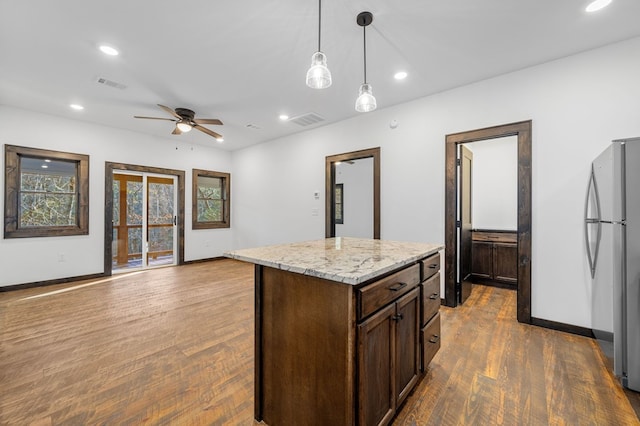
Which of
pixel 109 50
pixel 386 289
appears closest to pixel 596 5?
pixel 386 289

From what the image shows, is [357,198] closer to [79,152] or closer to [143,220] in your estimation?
[143,220]

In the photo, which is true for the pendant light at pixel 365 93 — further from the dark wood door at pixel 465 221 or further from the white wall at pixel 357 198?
the white wall at pixel 357 198

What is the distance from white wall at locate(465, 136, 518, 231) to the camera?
444 centimetres

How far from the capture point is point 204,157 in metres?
6.42

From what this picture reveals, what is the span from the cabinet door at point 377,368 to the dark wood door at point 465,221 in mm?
2455

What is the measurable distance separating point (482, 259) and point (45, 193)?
7213 mm

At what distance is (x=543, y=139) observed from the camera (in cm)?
282

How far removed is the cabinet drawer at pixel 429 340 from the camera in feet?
5.94

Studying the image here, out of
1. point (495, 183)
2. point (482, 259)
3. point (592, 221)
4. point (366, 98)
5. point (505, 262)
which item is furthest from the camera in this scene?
point (495, 183)

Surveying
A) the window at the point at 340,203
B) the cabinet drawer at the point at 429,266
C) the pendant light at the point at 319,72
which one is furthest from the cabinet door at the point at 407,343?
the window at the point at 340,203

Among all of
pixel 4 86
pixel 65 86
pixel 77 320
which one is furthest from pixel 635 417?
pixel 4 86

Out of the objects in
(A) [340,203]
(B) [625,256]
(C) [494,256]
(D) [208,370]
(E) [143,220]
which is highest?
(A) [340,203]

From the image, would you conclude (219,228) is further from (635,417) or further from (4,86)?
(635,417)

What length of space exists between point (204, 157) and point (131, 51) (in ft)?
12.7
